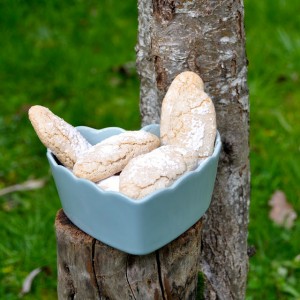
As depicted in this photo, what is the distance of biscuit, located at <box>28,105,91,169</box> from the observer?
148 centimetres

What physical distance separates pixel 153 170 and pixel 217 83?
463 millimetres

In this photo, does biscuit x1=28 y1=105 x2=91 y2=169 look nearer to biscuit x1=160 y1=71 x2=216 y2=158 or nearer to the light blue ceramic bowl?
the light blue ceramic bowl

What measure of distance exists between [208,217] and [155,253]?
0.47 metres

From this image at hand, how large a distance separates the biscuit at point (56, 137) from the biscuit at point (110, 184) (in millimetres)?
110

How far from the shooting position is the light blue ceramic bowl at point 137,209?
1325 millimetres

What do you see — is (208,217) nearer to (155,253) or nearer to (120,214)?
(155,253)

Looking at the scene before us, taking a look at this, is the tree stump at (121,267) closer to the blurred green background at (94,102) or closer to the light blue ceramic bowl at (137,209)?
the light blue ceramic bowl at (137,209)

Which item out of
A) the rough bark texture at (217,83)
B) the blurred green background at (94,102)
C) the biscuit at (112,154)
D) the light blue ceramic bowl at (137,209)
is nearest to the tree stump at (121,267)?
the light blue ceramic bowl at (137,209)

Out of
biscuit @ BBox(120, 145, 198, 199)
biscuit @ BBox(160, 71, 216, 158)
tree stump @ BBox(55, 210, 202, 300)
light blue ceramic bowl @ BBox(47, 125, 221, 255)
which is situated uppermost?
biscuit @ BBox(160, 71, 216, 158)

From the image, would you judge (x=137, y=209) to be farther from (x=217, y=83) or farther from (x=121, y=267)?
(x=217, y=83)

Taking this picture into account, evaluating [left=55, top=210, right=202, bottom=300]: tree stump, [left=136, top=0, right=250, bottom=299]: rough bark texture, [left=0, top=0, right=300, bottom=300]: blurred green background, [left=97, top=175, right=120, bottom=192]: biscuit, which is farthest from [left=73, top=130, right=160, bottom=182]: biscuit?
[left=0, top=0, right=300, bottom=300]: blurred green background

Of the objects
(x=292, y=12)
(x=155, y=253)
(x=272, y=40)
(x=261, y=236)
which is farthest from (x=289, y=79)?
(x=155, y=253)

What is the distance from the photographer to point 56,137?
1.49 meters

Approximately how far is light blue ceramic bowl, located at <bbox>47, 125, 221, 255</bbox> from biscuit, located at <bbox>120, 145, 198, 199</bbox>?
33mm
